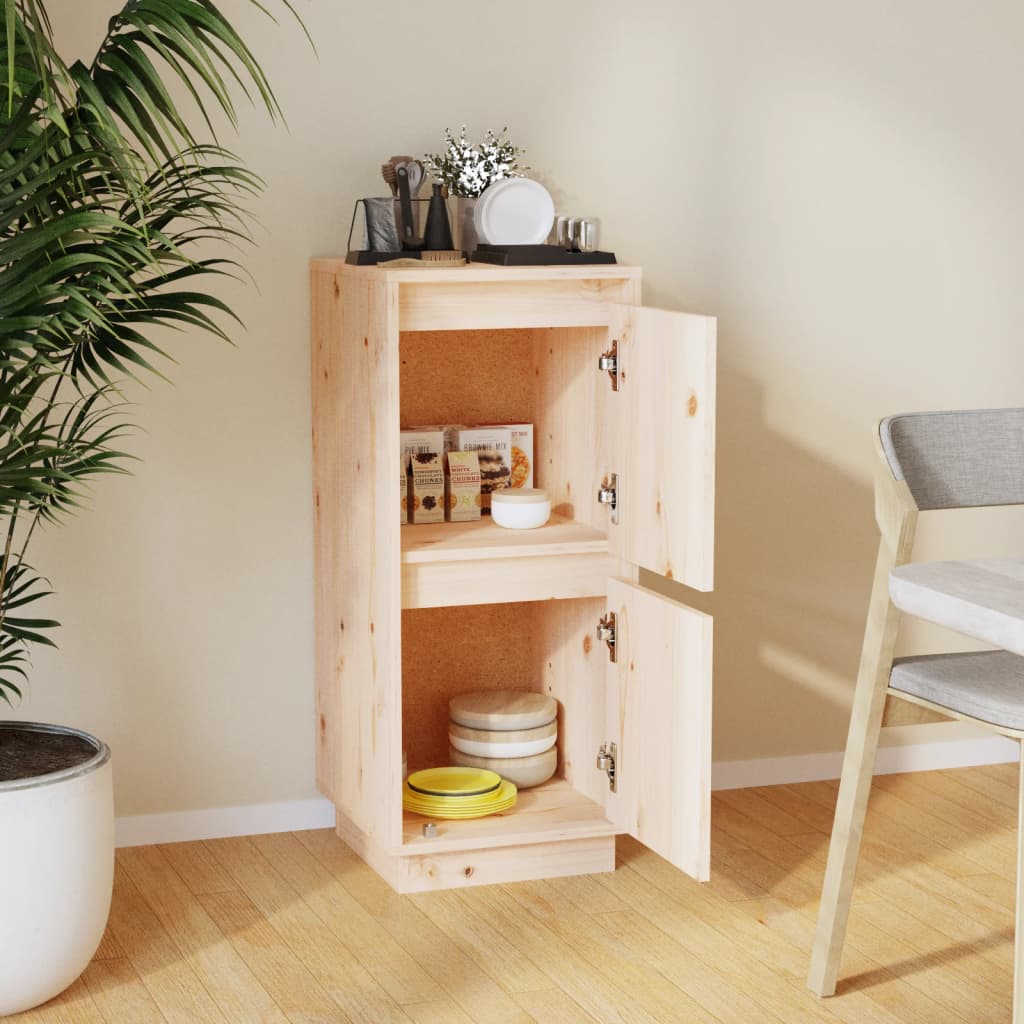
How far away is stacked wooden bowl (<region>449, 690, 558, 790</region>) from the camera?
3082 mm

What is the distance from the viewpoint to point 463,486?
122 inches

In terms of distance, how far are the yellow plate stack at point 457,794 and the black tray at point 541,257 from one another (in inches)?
39.2

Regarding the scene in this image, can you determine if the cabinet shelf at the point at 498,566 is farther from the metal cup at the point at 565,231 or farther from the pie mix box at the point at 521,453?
the metal cup at the point at 565,231

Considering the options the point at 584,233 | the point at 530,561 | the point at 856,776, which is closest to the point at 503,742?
the point at 530,561

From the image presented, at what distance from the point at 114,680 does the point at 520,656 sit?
854 millimetres

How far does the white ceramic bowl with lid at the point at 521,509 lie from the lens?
301 cm

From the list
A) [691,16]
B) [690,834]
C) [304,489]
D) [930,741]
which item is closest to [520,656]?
[304,489]

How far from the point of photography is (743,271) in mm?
3383

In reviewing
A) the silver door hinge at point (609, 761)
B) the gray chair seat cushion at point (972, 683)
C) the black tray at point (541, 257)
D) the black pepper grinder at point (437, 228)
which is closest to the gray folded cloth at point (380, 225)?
the black pepper grinder at point (437, 228)

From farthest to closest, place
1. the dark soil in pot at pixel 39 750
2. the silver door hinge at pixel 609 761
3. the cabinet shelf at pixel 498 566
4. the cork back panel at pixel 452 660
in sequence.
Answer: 1. the cork back panel at pixel 452 660
2. the silver door hinge at pixel 609 761
3. the cabinet shelf at pixel 498 566
4. the dark soil in pot at pixel 39 750

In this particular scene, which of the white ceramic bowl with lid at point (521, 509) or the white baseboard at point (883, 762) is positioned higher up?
the white ceramic bowl with lid at point (521, 509)

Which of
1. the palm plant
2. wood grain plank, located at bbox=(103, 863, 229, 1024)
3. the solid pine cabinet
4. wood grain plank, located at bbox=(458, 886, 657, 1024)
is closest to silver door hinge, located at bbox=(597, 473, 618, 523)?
the solid pine cabinet

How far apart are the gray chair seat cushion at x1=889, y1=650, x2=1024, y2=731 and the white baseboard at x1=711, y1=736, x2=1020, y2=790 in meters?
1.14

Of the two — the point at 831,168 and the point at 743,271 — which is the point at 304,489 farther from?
the point at 831,168
